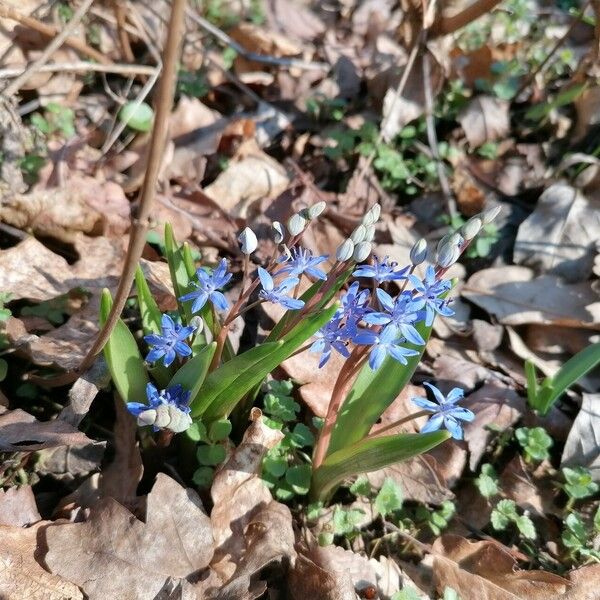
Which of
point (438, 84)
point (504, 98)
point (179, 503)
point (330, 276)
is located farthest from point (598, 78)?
point (179, 503)

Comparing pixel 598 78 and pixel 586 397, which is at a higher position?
pixel 598 78

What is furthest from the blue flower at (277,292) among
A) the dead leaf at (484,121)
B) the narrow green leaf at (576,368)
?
→ the dead leaf at (484,121)

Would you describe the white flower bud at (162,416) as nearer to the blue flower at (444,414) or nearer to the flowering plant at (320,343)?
the flowering plant at (320,343)

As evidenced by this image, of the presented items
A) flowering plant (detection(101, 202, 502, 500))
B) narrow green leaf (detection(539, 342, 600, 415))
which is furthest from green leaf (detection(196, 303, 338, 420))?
narrow green leaf (detection(539, 342, 600, 415))

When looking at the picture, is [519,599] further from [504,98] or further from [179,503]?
[504,98]

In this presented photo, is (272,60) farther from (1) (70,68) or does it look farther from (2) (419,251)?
(2) (419,251)
